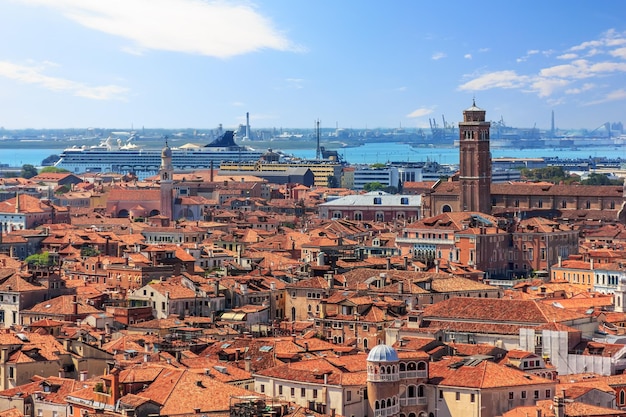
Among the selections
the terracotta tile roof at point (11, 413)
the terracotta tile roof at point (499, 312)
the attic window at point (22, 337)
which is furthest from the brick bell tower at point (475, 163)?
the terracotta tile roof at point (11, 413)

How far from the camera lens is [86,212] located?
11081cm

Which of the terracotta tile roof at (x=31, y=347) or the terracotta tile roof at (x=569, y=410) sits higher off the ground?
the terracotta tile roof at (x=31, y=347)

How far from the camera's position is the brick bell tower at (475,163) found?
290 feet

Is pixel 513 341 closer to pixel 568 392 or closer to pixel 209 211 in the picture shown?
pixel 568 392

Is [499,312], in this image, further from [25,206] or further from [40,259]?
[25,206]

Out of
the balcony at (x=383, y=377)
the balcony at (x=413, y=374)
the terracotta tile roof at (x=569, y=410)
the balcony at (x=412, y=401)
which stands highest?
the balcony at (x=383, y=377)

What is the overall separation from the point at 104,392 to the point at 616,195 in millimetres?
66077

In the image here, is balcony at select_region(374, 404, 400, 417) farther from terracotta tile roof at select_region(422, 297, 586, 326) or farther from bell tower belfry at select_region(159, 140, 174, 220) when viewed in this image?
bell tower belfry at select_region(159, 140, 174, 220)

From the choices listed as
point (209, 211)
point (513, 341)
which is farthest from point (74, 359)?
point (209, 211)

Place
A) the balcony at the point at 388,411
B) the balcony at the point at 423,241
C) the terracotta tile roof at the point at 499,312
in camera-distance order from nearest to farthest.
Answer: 1. the balcony at the point at 388,411
2. the terracotta tile roof at the point at 499,312
3. the balcony at the point at 423,241

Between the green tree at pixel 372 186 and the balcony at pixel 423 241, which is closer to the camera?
the balcony at pixel 423 241

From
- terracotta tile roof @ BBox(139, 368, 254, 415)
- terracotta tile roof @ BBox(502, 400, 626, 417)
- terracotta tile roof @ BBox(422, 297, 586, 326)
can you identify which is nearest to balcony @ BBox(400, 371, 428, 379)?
terracotta tile roof @ BBox(502, 400, 626, 417)

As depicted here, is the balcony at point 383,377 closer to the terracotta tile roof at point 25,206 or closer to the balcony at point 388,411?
the balcony at point 388,411

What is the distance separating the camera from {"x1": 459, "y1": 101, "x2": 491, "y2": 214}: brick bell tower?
88.3 m
